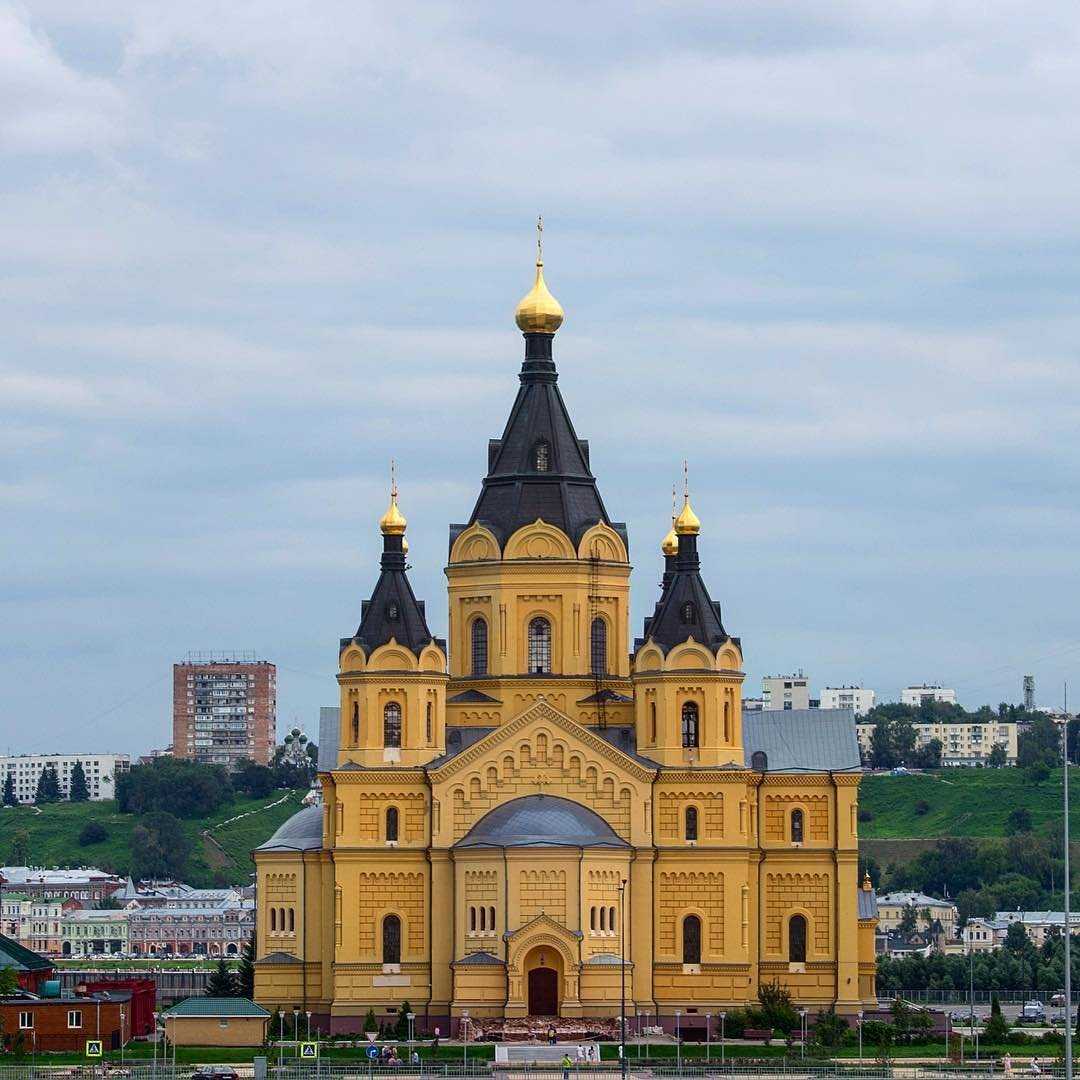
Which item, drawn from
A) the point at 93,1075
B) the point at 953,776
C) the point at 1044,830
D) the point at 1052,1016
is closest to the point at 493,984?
the point at 93,1075

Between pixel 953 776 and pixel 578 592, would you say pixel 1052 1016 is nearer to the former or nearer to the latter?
pixel 578 592

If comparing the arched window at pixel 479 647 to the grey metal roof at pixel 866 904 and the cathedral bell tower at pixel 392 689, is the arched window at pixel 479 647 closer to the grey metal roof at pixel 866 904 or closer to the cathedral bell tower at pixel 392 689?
the cathedral bell tower at pixel 392 689

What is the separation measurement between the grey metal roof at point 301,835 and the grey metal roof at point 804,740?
12.7m

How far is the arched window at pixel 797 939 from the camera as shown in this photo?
293 ft

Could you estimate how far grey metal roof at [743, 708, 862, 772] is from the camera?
90.1 metres

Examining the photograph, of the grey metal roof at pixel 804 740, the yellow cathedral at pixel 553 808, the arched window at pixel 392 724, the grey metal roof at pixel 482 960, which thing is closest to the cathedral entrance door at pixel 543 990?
the yellow cathedral at pixel 553 808

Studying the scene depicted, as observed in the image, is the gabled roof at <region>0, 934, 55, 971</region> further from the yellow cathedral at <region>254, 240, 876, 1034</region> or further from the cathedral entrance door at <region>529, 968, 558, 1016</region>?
the cathedral entrance door at <region>529, 968, 558, 1016</region>

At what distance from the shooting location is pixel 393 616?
8800cm

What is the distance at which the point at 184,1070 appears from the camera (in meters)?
73.6

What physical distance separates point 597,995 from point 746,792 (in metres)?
8.10

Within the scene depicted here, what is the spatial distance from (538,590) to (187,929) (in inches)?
3622

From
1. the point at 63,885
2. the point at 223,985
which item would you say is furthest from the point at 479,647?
the point at 63,885

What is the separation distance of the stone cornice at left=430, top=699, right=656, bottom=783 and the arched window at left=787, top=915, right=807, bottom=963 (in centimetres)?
666

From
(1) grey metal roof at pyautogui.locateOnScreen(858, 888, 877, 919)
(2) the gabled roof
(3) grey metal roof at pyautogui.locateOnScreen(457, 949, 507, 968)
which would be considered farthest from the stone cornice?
(2) the gabled roof
